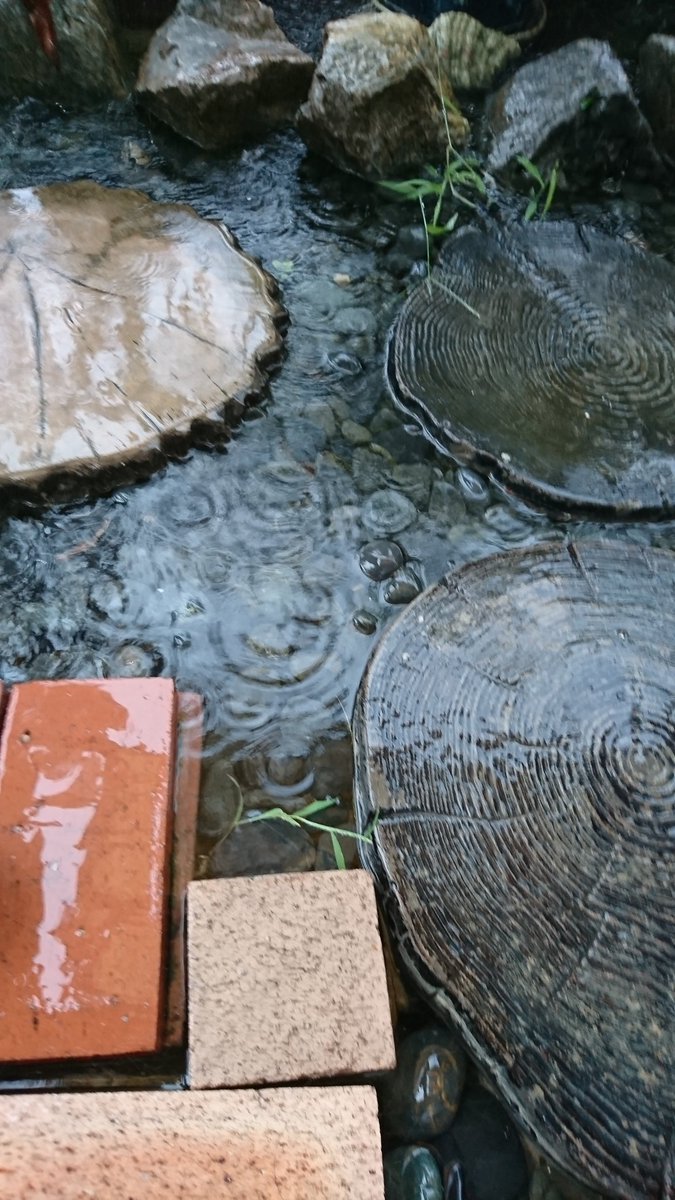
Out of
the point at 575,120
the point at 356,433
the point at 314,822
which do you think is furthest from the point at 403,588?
the point at 575,120

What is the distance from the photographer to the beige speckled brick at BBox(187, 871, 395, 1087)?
1.60 metres

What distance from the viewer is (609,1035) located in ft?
5.34

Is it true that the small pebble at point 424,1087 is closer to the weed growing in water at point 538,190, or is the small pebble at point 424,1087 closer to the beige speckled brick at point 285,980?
the beige speckled brick at point 285,980

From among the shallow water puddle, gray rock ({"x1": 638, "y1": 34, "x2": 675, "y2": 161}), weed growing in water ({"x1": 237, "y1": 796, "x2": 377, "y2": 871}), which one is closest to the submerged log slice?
the shallow water puddle

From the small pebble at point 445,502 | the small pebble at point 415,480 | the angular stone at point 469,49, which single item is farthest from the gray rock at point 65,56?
the small pebble at point 445,502

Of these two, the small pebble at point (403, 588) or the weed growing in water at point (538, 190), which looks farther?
the weed growing in water at point (538, 190)

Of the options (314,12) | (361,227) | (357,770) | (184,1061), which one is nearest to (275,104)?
(361,227)

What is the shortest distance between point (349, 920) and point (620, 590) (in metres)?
1.15

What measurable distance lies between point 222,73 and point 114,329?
67.2 inches

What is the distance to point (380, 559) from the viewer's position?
247cm

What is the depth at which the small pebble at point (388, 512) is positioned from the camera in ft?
8.37

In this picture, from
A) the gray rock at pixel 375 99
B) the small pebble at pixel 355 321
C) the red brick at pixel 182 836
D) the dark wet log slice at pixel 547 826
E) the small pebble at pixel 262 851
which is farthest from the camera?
the gray rock at pixel 375 99

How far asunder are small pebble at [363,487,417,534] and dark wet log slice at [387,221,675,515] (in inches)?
10.0

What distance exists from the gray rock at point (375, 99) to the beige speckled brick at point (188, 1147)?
3.46m
